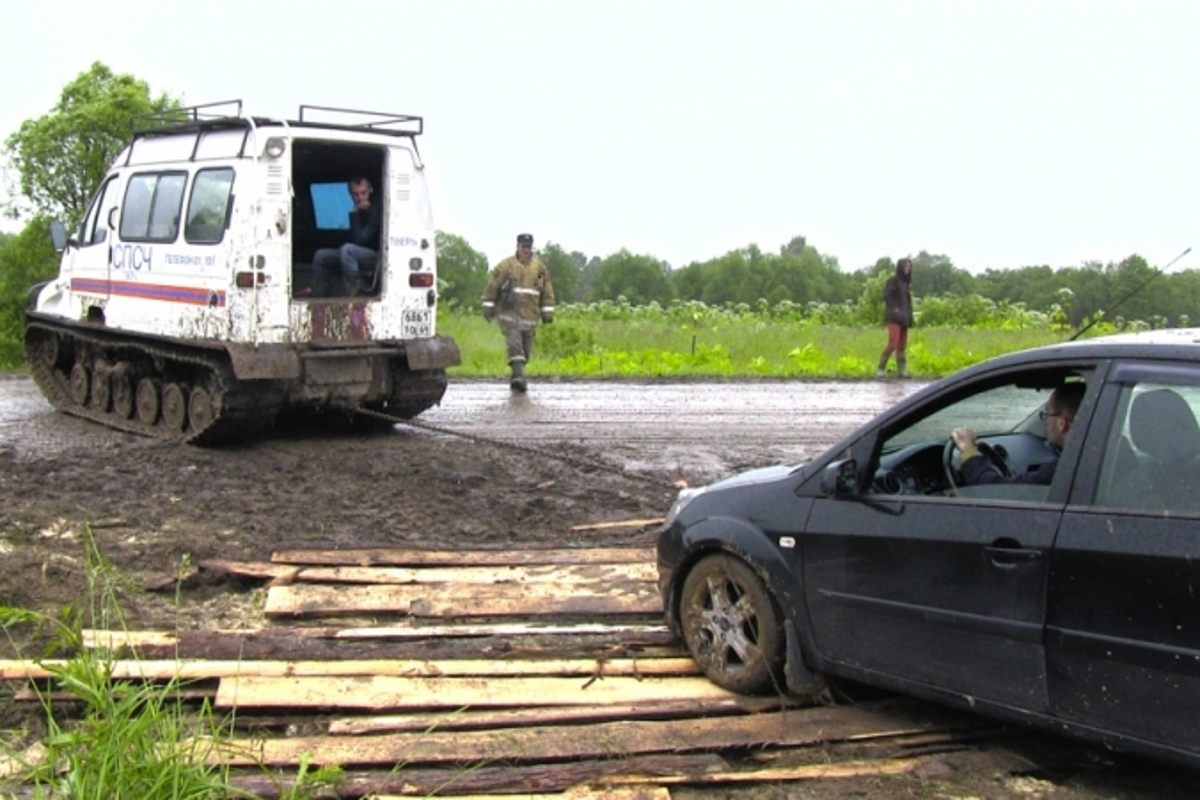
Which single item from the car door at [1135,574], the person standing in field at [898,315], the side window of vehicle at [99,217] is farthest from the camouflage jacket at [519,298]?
the car door at [1135,574]

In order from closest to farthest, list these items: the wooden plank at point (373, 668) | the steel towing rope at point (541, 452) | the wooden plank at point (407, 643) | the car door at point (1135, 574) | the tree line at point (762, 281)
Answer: the car door at point (1135, 574) → the wooden plank at point (373, 668) → the wooden plank at point (407, 643) → the steel towing rope at point (541, 452) → the tree line at point (762, 281)

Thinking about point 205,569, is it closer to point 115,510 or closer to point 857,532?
point 115,510

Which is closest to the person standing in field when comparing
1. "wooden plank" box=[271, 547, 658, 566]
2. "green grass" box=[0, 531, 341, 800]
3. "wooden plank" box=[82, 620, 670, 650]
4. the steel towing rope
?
the steel towing rope

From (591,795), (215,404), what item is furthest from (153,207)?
(591,795)

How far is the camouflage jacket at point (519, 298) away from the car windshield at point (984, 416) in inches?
450

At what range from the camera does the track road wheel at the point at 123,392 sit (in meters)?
13.4

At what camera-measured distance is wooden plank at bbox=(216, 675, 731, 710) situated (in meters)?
5.41

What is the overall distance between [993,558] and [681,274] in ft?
195

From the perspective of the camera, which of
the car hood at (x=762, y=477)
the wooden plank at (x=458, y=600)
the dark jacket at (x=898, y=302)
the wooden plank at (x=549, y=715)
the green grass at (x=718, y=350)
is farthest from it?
the green grass at (x=718, y=350)

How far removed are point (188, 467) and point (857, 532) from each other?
696cm

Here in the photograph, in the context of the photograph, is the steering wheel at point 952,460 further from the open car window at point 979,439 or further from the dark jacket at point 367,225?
the dark jacket at point 367,225

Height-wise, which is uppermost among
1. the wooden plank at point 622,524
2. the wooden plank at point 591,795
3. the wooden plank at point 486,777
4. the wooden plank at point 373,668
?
the wooden plank at point 622,524

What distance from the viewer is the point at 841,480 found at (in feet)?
17.9

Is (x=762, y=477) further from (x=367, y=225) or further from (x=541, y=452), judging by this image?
(x=367, y=225)
